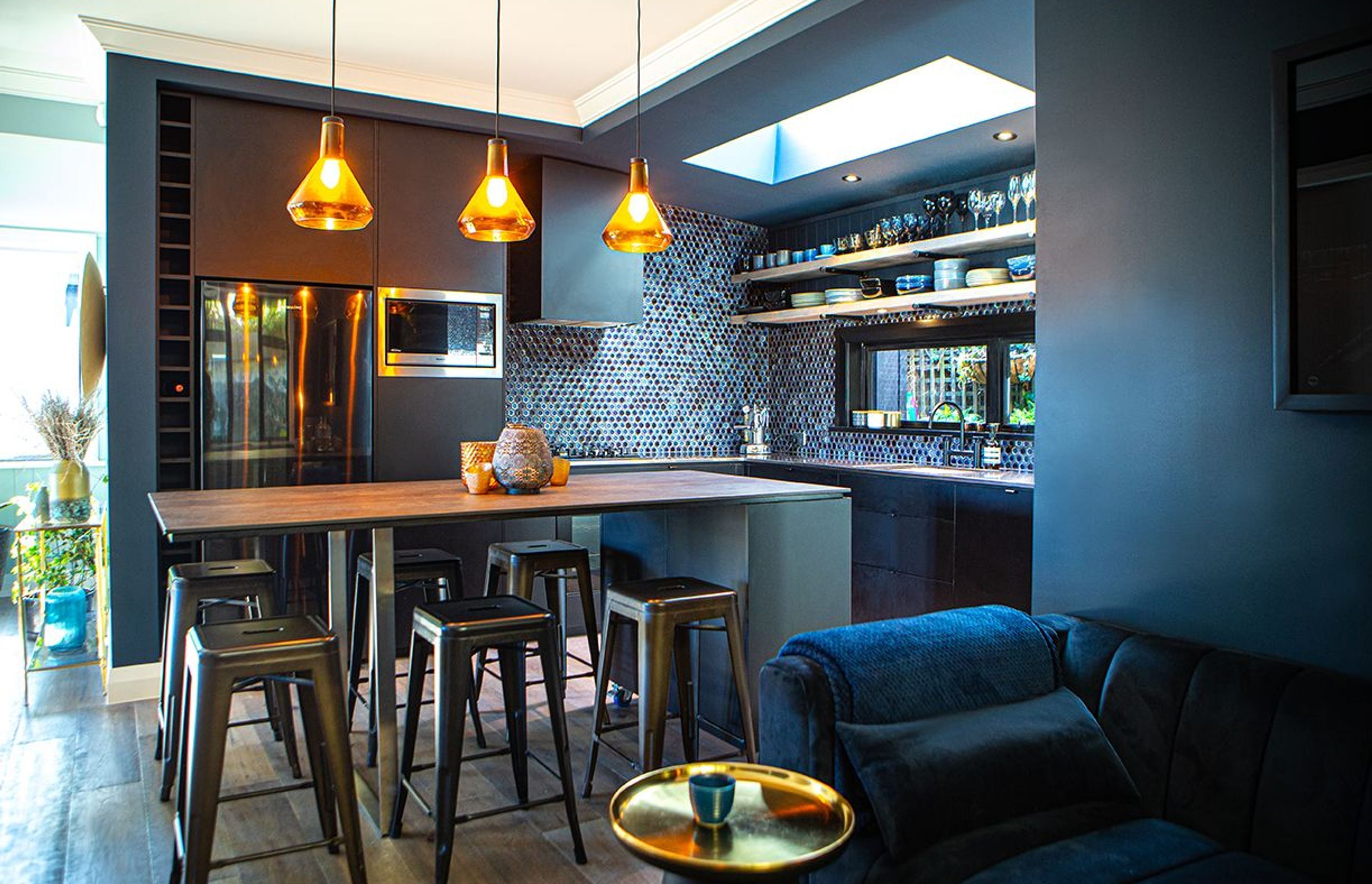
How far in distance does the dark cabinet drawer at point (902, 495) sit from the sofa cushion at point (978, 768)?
2.74 metres

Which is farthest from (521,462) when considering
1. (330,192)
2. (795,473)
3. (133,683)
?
(795,473)

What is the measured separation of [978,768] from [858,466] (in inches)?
149

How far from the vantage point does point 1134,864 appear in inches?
64.8

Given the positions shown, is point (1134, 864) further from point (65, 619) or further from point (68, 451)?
point (65, 619)

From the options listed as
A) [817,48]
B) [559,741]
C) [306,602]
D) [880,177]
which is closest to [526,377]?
[306,602]

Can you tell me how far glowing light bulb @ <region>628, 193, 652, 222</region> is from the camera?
3176 mm

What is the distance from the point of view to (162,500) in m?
2.93

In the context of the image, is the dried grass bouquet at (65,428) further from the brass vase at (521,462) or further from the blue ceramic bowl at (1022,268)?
the blue ceramic bowl at (1022,268)

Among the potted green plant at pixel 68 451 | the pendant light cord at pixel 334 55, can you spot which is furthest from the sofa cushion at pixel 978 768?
the potted green plant at pixel 68 451

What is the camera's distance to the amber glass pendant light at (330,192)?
113 inches

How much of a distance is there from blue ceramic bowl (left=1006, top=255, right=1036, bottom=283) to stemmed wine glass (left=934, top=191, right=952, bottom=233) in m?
0.47

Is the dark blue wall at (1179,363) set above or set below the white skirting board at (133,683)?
above

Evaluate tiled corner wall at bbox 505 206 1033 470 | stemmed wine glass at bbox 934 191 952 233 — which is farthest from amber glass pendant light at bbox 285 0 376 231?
stemmed wine glass at bbox 934 191 952 233

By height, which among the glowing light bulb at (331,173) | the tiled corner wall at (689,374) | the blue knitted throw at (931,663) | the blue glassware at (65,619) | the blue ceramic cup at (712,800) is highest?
the glowing light bulb at (331,173)
